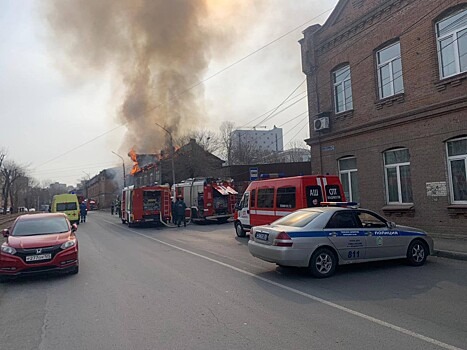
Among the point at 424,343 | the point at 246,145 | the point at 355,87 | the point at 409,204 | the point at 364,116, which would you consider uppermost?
the point at 246,145

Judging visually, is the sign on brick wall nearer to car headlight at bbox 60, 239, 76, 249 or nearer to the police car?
the police car

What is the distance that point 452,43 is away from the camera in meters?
12.4

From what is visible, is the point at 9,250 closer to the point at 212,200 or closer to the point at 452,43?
the point at 452,43

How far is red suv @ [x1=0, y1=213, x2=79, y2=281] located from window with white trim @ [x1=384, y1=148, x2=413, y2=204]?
1124 cm

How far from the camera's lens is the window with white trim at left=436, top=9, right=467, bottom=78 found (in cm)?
1207

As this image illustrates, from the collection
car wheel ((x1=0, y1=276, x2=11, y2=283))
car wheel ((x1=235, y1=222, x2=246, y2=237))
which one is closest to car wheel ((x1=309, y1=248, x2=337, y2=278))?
car wheel ((x1=0, y1=276, x2=11, y2=283))

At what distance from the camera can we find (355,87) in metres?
16.2

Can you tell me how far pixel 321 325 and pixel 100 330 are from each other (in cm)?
282

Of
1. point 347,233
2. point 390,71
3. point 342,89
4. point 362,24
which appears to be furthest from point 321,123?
point 347,233

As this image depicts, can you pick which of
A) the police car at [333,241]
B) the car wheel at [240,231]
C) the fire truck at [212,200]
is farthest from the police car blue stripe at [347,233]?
the fire truck at [212,200]

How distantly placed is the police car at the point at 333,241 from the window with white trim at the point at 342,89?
29.8 feet

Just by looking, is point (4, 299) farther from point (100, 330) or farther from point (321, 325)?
point (321, 325)

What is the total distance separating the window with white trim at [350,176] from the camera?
16453 mm

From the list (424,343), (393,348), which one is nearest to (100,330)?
(393,348)
